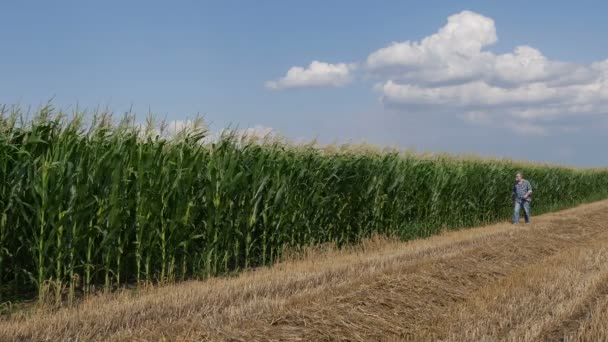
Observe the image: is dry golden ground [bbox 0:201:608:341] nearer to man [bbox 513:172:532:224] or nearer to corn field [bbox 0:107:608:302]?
corn field [bbox 0:107:608:302]

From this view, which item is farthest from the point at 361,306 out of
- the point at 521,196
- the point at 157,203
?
the point at 521,196

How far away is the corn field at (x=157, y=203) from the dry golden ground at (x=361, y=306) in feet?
2.75

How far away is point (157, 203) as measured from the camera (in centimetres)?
903

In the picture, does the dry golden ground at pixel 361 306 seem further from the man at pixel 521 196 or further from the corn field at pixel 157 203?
the man at pixel 521 196

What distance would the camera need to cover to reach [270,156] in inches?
454

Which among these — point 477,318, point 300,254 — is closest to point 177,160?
point 300,254

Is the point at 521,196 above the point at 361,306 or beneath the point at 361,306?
above

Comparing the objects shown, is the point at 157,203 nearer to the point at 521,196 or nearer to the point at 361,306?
the point at 361,306

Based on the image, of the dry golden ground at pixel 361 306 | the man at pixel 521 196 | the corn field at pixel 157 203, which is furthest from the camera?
the man at pixel 521 196

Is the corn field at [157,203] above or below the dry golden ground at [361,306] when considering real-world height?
above

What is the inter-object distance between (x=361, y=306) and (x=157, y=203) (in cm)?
395

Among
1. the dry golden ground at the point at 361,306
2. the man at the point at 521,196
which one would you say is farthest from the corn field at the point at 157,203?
the man at the point at 521,196

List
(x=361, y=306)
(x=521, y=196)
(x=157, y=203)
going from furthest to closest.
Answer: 1. (x=521, y=196)
2. (x=157, y=203)
3. (x=361, y=306)

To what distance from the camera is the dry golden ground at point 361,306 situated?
19.3 ft
